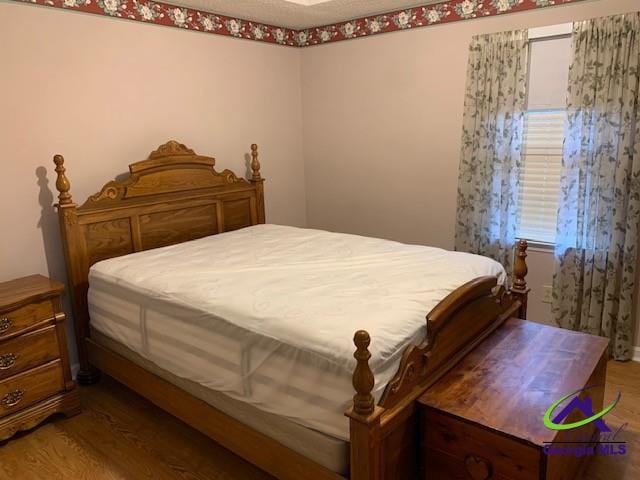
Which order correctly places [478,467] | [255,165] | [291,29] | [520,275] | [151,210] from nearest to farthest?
[478,467]
[520,275]
[151,210]
[255,165]
[291,29]

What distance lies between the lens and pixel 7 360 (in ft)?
8.25

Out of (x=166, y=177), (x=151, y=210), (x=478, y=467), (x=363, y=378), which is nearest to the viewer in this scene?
(x=363, y=378)

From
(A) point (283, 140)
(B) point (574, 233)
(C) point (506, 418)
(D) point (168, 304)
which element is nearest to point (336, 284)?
(D) point (168, 304)

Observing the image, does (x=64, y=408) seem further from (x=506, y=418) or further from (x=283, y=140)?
(x=283, y=140)

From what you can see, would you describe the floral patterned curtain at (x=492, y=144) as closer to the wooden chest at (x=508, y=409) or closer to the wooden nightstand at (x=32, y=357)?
the wooden chest at (x=508, y=409)

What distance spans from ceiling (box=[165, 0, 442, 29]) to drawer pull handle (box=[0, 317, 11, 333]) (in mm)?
2333

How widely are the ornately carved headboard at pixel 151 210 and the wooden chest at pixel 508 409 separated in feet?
7.25

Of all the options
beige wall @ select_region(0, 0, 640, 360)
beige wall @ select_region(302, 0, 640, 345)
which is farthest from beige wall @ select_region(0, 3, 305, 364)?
beige wall @ select_region(302, 0, 640, 345)

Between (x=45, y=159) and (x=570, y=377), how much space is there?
3056mm

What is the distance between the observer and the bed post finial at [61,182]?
9.48ft

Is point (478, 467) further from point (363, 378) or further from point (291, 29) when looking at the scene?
point (291, 29)

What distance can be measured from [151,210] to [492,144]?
2.43m

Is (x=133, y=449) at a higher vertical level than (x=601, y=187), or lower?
lower

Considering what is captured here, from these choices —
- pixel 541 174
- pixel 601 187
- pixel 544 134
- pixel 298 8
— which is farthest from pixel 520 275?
pixel 298 8
